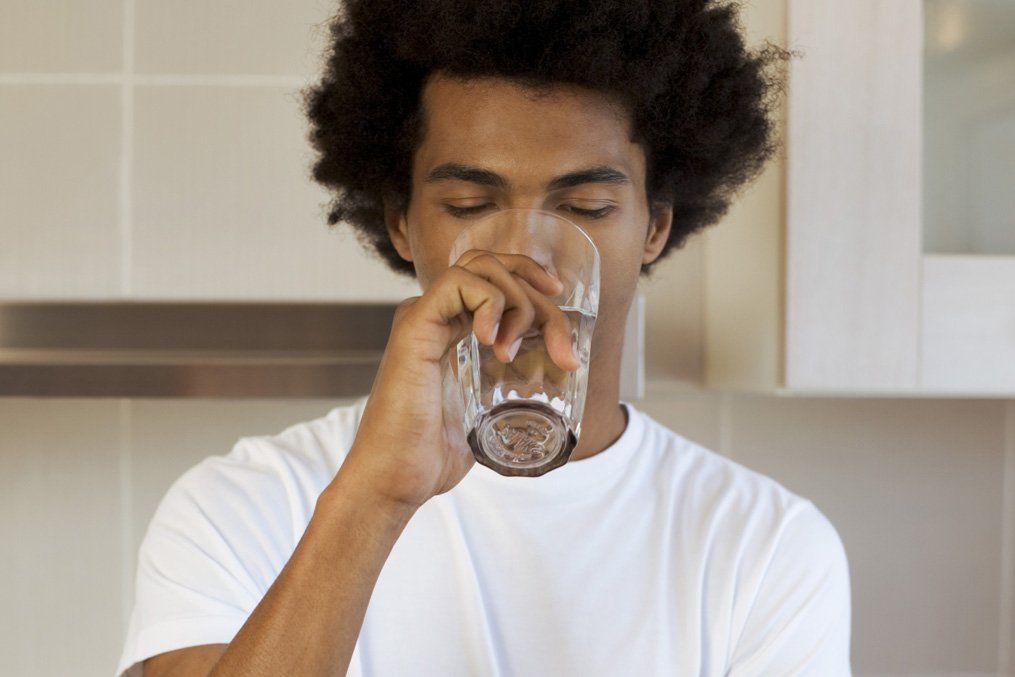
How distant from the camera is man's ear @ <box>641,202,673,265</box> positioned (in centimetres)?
111

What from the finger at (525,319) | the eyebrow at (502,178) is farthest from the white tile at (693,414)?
the finger at (525,319)

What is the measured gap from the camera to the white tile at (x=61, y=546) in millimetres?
1471

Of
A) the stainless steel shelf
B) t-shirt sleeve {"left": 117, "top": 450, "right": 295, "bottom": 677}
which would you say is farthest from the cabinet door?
t-shirt sleeve {"left": 117, "top": 450, "right": 295, "bottom": 677}

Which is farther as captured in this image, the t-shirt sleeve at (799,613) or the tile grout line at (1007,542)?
the tile grout line at (1007,542)

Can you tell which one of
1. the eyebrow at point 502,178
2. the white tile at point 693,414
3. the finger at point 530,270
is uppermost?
the eyebrow at point 502,178

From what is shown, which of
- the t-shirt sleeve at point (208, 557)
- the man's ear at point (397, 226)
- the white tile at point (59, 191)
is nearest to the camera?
the t-shirt sleeve at point (208, 557)

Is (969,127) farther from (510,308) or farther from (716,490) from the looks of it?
(510,308)

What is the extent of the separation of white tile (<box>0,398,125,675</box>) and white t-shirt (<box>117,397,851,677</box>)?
1.76 feet

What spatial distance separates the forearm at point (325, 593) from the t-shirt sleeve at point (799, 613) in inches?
15.7

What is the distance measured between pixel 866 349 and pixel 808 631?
0.36 meters

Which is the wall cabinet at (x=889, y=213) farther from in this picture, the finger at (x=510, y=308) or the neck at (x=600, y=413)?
the finger at (x=510, y=308)

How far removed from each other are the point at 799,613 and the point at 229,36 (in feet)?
3.58

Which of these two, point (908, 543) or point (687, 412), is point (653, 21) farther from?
point (908, 543)

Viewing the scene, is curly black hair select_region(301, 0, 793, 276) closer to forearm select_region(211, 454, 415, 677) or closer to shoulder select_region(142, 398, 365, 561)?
shoulder select_region(142, 398, 365, 561)
